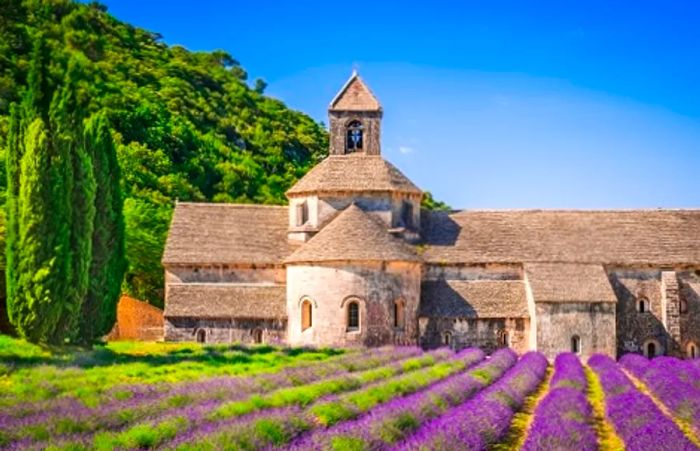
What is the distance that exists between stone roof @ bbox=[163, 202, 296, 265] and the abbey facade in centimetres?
8

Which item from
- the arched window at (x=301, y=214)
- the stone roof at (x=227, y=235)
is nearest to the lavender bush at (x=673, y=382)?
the arched window at (x=301, y=214)

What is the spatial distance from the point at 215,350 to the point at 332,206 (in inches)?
449

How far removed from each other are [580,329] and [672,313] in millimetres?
5185

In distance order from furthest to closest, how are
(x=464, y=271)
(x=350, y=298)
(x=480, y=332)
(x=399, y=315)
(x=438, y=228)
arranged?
(x=438, y=228), (x=464, y=271), (x=480, y=332), (x=399, y=315), (x=350, y=298)

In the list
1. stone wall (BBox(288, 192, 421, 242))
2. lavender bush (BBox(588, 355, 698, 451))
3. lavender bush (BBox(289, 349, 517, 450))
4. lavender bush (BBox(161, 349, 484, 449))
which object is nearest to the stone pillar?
stone wall (BBox(288, 192, 421, 242))

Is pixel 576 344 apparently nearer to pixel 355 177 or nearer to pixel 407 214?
pixel 407 214

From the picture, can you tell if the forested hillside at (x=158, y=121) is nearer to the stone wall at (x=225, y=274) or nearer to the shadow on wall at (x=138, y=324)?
the shadow on wall at (x=138, y=324)

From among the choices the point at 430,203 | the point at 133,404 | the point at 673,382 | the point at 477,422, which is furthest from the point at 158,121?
the point at 477,422

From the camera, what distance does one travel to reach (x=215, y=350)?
3691 centimetres

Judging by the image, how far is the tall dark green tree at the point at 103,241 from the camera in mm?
37688

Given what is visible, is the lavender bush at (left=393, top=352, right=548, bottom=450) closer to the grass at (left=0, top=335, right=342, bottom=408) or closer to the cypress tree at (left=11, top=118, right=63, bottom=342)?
the grass at (left=0, top=335, right=342, bottom=408)

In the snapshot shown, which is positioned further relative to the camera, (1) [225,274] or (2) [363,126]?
(2) [363,126]

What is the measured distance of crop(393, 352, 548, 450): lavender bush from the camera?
48.9ft

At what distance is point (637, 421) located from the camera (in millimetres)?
18391
